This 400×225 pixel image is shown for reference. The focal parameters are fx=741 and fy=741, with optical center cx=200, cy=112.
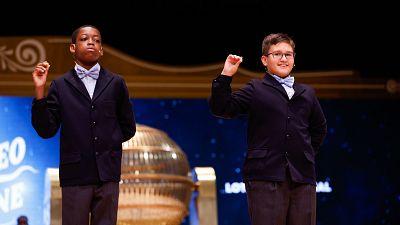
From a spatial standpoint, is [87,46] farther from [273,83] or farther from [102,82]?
[273,83]

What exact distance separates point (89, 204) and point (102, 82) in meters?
0.47

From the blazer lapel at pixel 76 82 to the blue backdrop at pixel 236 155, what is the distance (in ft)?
8.53

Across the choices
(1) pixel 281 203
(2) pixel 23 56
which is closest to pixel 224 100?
(1) pixel 281 203

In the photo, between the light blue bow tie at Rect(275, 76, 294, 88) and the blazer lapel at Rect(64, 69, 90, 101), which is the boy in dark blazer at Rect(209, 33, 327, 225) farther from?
the blazer lapel at Rect(64, 69, 90, 101)

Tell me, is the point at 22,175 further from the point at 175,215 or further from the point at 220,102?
the point at 220,102

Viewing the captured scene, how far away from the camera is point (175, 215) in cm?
326

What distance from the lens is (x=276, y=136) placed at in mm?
2764

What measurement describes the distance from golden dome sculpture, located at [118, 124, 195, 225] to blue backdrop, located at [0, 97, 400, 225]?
6.98 ft

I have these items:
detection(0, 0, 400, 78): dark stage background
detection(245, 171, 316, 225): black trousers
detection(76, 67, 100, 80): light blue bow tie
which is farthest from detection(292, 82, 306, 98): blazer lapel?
detection(0, 0, 400, 78): dark stage background

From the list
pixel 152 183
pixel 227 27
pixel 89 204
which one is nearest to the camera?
pixel 89 204

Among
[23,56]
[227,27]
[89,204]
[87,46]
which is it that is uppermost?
[227,27]

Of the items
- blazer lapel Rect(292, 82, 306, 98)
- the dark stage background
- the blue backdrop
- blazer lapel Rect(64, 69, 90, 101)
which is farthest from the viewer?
the dark stage background

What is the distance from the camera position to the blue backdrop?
5.27 metres

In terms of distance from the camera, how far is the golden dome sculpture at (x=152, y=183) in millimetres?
3148
